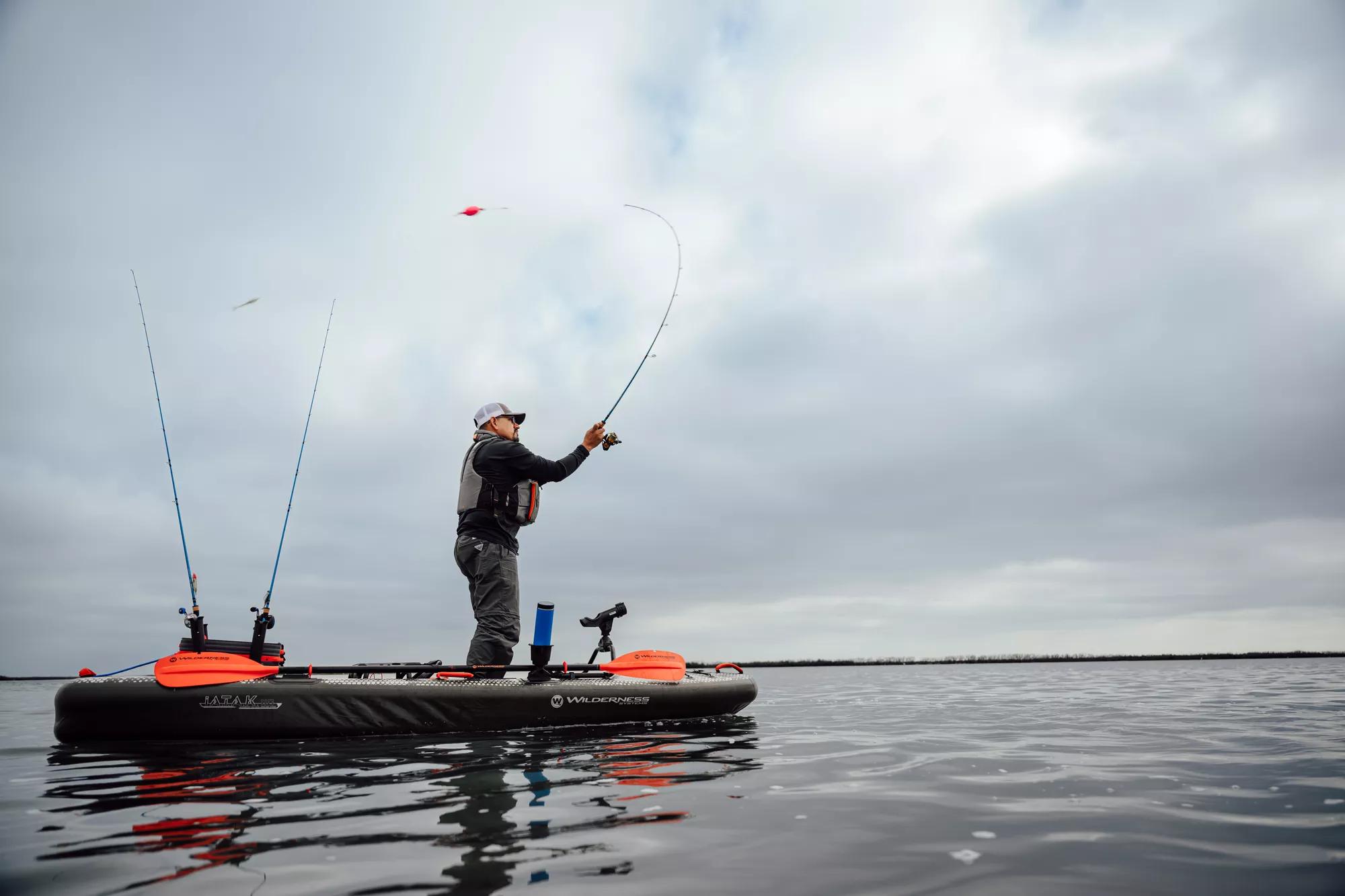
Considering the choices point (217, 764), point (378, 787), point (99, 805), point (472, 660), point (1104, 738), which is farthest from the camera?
point (472, 660)

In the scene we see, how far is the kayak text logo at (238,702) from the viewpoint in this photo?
270 inches

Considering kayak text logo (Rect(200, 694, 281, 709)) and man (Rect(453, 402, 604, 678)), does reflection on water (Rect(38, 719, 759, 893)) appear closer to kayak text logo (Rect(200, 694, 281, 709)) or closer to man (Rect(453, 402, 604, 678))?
kayak text logo (Rect(200, 694, 281, 709))

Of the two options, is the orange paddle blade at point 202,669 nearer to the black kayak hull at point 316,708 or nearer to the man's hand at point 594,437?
the black kayak hull at point 316,708

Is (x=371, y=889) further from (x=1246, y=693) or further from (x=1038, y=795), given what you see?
(x=1246, y=693)

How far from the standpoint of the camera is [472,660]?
7828 mm

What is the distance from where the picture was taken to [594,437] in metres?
8.27

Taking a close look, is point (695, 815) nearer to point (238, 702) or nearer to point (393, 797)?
point (393, 797)

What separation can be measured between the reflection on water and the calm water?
0.02 m

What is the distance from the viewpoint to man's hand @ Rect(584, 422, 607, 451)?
8219 mm

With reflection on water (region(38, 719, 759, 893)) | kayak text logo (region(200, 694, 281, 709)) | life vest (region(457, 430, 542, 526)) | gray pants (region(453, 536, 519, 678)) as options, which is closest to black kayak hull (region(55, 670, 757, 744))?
kayak text logo (region(200, 694, 281, 709))

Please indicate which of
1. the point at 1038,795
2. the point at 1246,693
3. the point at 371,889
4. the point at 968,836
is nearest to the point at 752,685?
the point at 1038,795

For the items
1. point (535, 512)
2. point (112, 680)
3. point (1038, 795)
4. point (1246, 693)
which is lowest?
point (1246, 693)

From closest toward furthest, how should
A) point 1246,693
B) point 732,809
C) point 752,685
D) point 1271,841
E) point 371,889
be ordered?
point 371,889
point 1271,841
point 732,809
point 752,685
point 1246,693

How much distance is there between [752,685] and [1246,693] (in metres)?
9.69
